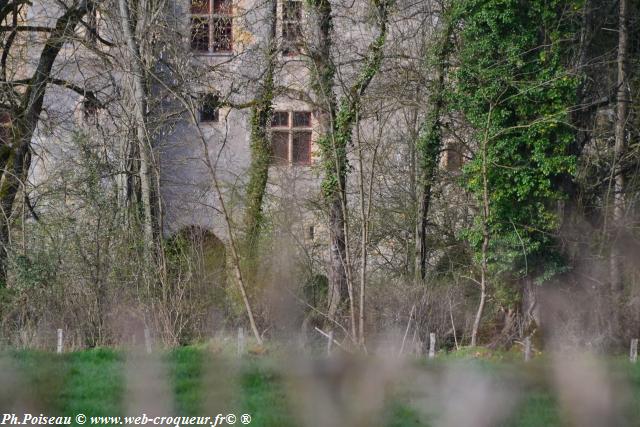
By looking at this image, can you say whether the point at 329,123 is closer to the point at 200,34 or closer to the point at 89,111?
the point at 200,34

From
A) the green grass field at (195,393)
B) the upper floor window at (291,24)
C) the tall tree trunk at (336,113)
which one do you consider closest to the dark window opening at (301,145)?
the upper floor window at (291,24)

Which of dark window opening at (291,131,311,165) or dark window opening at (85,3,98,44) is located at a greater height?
dark window opening at (85,3,98,44)

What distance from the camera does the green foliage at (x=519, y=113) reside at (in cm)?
1892

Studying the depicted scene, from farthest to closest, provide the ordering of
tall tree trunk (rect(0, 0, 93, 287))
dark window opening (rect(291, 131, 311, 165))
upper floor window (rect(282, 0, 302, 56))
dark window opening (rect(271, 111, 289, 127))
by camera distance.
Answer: dark window opening (rect(271, 111, 289, 127)) < dark window opening (rect(291, 131, 311, 165)) < upper floor window (rect(282, 0, 302, 56)) < tall tree trunk (rect(0, 0, 93, 287))

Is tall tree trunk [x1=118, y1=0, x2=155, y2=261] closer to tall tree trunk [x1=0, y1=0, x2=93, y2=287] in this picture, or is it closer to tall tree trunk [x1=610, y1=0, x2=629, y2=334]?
tall tree trunk [x1=0, y1=0, x2=93, y2=287]

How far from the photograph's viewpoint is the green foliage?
18922mm

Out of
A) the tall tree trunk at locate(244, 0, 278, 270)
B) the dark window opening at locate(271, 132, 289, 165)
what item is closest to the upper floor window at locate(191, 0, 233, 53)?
the tall tree trunk at locate(244, 0, 278, 270)

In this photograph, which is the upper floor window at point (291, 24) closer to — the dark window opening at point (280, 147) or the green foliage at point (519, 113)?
the dark window opening at point (280, 147)

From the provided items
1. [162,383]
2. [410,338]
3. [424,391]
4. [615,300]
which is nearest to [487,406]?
[424,391]

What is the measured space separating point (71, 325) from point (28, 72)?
9.10 m

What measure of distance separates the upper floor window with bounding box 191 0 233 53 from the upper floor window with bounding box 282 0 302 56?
129 centimetres

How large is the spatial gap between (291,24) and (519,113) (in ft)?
18.3

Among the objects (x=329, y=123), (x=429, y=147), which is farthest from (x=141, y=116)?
(x=429, y=147)

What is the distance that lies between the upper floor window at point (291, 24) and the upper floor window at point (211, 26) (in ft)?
4.22
